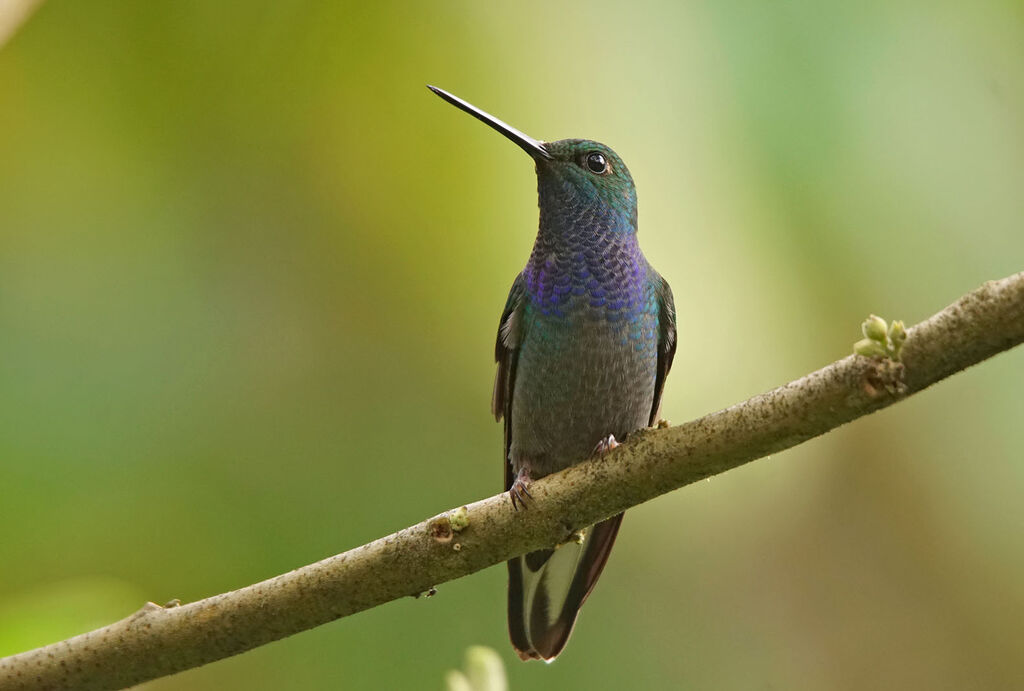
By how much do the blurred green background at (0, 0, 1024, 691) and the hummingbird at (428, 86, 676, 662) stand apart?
413 millimetres

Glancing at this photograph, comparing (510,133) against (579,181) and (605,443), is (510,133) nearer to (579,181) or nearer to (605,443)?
(579,181)

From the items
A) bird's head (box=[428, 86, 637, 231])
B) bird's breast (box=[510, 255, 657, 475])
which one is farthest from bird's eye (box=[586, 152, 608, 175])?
bird's breast (box=[510, 255, 657, 475])

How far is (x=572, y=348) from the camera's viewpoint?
2.59 m

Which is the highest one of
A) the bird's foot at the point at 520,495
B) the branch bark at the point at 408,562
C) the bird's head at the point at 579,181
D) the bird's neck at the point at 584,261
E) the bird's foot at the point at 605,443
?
the bird's head at the point at 579,181

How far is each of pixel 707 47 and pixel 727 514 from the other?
5.77ft

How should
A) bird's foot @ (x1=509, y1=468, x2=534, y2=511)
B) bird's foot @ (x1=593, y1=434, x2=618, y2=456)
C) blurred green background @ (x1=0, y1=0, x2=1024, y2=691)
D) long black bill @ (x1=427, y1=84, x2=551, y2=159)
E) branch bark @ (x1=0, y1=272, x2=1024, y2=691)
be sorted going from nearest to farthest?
branch bark @ (x1=0, y1=272, x2=1024, y2=691), bird's foot @ (x1=509, y1=468, x2=534, y2=511), bird's foot @ (x1=593, y1=434, x2=618, y2=456), long black bill @ (x1=427, y1=84, x2=551, y2=159), blurred green background @ (x1=0, y1=0, x2=1024, y2=691)

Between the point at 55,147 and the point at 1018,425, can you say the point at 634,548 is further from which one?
the point at 55,147

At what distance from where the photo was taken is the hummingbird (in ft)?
8.48

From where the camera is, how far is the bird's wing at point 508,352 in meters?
2.76

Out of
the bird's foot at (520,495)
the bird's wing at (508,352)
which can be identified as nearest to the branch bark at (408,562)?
the bird's foot at (520,495)

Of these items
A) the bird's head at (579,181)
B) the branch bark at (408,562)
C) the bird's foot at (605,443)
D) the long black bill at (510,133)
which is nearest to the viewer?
the branch bark at (408,562)

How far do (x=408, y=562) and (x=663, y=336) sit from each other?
1234 mm

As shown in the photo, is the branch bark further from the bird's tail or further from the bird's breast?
the bird's tail

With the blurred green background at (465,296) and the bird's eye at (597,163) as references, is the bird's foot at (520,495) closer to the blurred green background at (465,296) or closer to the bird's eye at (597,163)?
the bird's eye at (597,163)
